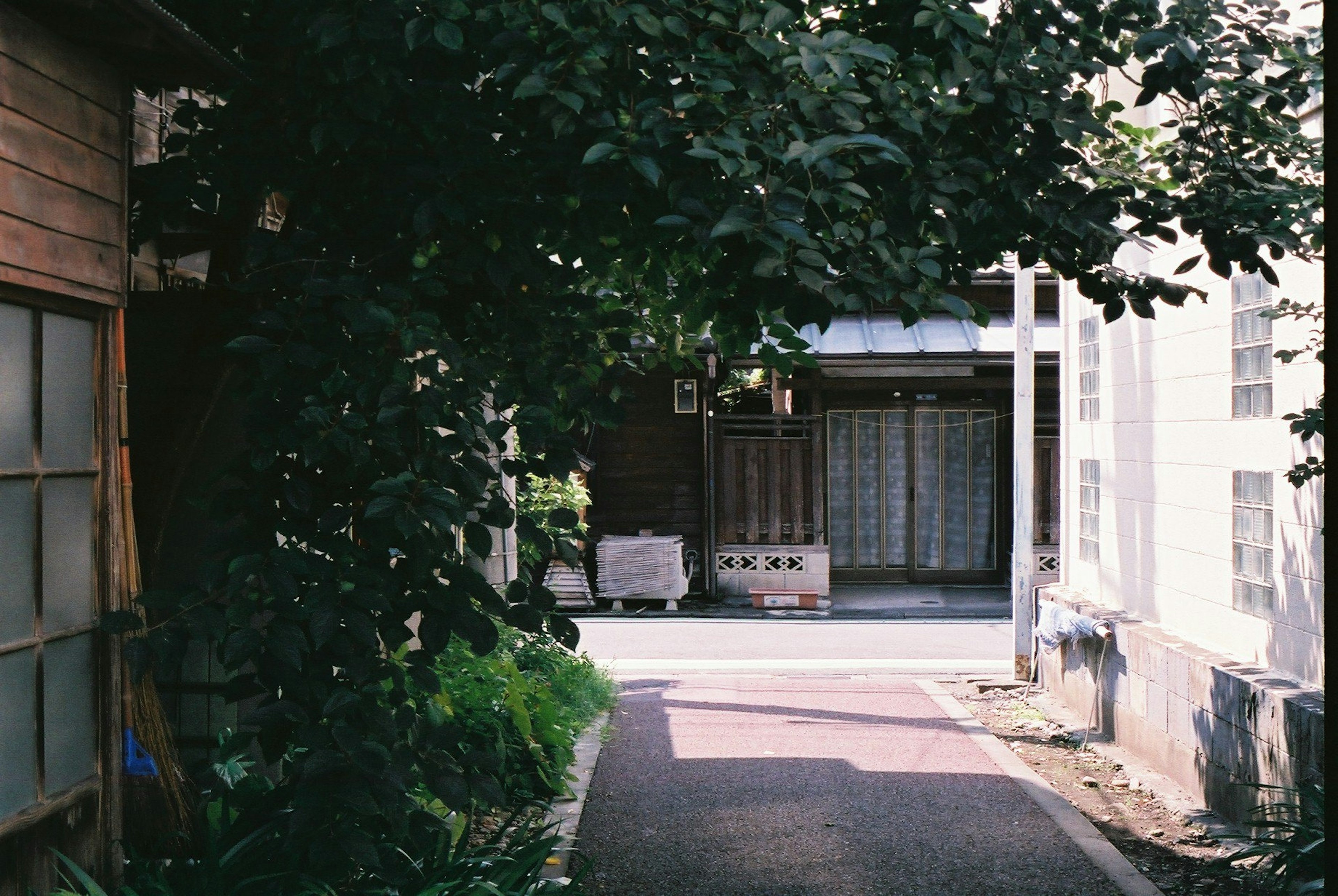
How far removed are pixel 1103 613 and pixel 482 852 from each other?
565cm

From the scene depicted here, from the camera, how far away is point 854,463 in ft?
63.7

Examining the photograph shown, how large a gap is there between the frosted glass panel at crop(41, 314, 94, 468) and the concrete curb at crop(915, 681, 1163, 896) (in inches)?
194

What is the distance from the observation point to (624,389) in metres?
4.68

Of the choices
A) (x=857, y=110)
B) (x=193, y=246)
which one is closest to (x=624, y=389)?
(x=857, y=110)

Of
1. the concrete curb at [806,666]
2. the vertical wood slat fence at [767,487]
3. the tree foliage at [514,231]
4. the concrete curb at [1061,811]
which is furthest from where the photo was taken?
the vertical wood slat fence at [767,487]

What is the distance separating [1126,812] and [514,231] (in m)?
5.33

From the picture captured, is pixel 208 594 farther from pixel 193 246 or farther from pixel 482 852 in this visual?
pixel 193 246

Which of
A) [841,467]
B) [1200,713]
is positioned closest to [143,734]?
[1200,713]

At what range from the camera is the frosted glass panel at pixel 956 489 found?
19328 mm

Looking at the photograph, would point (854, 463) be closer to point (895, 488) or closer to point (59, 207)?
point (895, 488)

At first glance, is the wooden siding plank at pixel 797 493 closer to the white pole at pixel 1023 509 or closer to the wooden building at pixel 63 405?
the white pole at pixel 1023 509

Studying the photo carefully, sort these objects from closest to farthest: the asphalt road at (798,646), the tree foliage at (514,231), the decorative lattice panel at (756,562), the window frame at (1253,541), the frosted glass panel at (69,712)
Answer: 1. the tree foliage at (514,231)
2. the frosted glass panel at (69,712)
3. the window frame at (1253,541)
4. the asphalt road at (798,646)
5. the decorative lattice panel at (756,562)

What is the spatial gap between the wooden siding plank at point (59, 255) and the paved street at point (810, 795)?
3.51 metres

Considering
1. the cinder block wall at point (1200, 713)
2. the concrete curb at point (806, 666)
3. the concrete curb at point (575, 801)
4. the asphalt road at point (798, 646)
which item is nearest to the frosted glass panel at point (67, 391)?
the concrete curb at point (575, 801)
